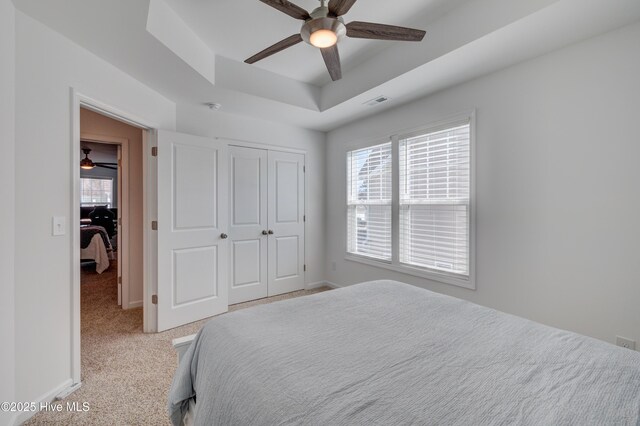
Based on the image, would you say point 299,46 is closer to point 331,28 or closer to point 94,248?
point 331,28

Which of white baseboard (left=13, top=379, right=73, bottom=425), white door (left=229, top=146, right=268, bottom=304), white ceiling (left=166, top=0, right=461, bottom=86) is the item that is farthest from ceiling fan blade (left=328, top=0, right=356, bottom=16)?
white baseboard (left=13, top=379, right=73, bottom=425)

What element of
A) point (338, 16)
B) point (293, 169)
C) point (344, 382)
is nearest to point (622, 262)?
point (344, 382)

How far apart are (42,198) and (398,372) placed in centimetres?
229

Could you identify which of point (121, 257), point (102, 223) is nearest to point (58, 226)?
point (121, 257)

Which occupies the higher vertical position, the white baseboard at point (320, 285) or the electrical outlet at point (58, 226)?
the electrical outlet at point (58, 226)

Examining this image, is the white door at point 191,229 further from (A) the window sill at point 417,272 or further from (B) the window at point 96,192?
(B) the window at point 96,192

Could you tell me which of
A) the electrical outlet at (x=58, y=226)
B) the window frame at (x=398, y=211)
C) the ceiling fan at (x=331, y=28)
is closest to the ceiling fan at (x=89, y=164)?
the electrical outlet at (x=58, y=226)

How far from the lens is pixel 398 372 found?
0.98m

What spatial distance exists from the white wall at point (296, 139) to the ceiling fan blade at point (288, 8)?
219 centimetres

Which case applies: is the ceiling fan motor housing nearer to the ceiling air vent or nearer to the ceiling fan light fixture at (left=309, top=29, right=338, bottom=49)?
the ceiling fan light fixture at (left=309, top=29, right=338, bottom=49)

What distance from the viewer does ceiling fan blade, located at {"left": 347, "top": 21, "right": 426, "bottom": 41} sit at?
1.63 metres

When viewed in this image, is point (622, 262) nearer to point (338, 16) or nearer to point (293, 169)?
point (338, 16)

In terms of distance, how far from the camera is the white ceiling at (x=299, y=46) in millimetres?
1764

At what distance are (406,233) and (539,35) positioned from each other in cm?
204
